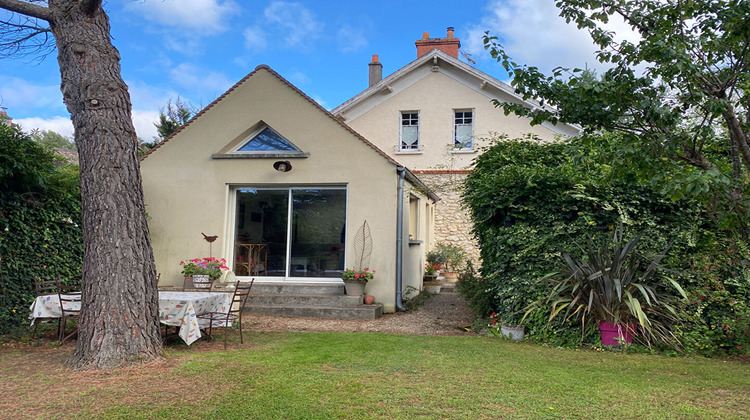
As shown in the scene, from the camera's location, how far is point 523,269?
7242 millimetres

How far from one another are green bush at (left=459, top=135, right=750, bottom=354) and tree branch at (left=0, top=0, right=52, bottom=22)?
6.01 metres

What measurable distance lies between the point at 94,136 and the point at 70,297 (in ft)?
8.25

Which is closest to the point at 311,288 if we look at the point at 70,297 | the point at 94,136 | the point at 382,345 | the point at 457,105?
the point at 382,345

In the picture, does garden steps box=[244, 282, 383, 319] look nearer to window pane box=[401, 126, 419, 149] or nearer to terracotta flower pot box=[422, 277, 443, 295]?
terracotta flower pot box=[422, 277, 443, 295]

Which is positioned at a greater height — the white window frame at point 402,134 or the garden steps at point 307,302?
the white window frame at point 402,134

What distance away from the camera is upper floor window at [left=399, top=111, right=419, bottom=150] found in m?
16.4

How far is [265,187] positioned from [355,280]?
A: 2942 millimetres

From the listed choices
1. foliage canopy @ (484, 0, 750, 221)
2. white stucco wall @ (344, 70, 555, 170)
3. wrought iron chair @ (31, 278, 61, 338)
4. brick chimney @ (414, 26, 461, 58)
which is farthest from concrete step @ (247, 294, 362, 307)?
brick chimney @ (414, 26, 461, 58)

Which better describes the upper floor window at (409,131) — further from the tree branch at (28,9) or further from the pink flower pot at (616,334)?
the tree branch at (28,9)

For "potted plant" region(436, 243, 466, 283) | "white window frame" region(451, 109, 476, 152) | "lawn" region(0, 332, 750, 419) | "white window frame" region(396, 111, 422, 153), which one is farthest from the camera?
"white window frame" region(396, 111, 422, 153)

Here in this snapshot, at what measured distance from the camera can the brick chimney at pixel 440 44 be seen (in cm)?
1720

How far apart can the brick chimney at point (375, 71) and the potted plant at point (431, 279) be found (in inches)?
274

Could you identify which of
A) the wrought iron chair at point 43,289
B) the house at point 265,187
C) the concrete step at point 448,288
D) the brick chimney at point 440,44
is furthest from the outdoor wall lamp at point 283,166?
the brick chimney at point 440,44

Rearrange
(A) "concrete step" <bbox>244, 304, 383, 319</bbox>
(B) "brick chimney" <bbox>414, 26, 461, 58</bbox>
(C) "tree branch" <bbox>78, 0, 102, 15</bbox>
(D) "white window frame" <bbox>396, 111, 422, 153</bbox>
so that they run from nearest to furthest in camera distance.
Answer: (C) "tree branch" <bbox>78, 0, 102, 15</bbox>, (A) "concrete step" <bbox>244, 304, 383, 319</bbox>, (D) "white window frame" <bbox>396, 111, 422, 153</bbox>, (B) "brick chimney" <bbox>414, 26, 461, 58</bbox>
